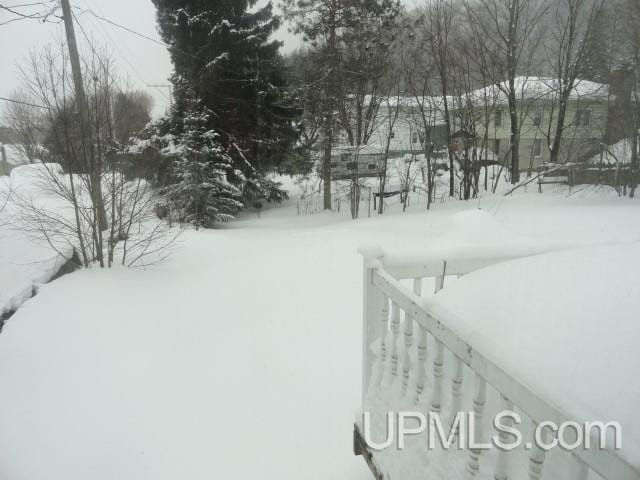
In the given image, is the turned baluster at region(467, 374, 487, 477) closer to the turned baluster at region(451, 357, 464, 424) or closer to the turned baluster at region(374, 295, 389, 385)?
the turned baluster at region(451, 357, 464, 424)

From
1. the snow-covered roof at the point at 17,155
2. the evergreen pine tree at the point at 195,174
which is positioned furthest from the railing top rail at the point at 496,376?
the evergreen pine tree at the point at 195,174

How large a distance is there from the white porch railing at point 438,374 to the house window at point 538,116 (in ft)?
46.4

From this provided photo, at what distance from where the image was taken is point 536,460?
0.93 meters

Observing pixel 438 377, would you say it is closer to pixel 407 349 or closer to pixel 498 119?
pixel 407 349

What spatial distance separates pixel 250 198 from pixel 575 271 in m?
12.2

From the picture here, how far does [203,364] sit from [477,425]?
3.07 m

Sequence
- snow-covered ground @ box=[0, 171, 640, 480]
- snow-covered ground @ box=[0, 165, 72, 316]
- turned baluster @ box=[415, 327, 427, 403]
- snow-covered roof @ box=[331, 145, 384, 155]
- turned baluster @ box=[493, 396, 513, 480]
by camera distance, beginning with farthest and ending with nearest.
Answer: snow-covered roof @ box=[331, 145, 384, 155], snow-covered ground @ box=[0, 165, 72, 316], snow-covered ground @ box=[0, 171, 640, 480], turned baluster @ box=[415, 327, 427, 403], turned baluster @ box=[493, 396, 513, 480]

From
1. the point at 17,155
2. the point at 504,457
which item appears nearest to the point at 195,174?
the point at 17,155

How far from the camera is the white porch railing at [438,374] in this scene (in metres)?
0.88

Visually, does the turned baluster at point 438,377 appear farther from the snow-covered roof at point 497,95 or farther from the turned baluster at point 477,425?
the snow-covered roof at point 497,95

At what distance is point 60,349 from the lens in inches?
Result: 149

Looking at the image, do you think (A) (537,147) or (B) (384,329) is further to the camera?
(A) (537,147)

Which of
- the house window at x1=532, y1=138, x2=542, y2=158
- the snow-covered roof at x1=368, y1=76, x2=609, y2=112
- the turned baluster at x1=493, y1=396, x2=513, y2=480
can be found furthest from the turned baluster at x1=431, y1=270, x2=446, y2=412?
the house window at x1=532, y1=138, x2=542, y2=158

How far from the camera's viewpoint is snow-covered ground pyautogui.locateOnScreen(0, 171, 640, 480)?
2.55m
